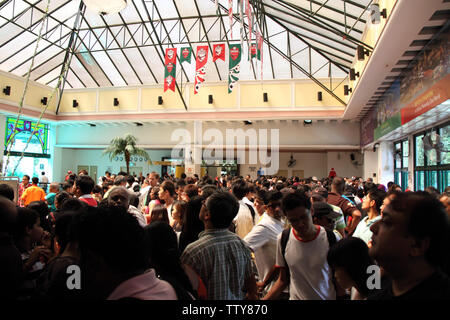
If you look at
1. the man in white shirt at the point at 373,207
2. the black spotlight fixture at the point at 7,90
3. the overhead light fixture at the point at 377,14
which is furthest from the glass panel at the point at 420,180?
the black spotlight fixture at the point at 7,90

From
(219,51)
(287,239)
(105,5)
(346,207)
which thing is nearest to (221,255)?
(287,239)

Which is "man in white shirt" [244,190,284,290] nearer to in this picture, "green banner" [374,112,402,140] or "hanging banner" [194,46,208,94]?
"green banner" [374,112,402,140]

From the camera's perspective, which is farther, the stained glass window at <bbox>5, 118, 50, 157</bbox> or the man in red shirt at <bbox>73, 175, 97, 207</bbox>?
the stained glass window at <bbox>5, 118, 50, 157</bbox>

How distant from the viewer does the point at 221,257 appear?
2158 millimetres

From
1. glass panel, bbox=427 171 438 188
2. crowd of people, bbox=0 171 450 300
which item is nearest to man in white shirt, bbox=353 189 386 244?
crowd of people, bbox=0 171 450 300

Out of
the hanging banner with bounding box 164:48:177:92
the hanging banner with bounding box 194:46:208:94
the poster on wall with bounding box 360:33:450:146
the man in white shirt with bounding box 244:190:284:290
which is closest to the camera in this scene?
the man in white shirt with bounding box 244:190:284:290

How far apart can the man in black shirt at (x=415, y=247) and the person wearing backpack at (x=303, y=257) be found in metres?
0.91

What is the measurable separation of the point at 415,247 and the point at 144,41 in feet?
55.5

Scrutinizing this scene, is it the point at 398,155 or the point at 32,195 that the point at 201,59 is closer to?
the point at 32,195

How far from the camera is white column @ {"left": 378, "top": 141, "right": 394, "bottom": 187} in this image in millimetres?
12828

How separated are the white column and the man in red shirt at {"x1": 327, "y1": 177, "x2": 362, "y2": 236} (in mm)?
9101

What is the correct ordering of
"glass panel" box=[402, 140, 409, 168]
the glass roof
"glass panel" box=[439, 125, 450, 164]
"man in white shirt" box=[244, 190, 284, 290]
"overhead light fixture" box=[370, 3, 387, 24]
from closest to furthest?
"man in white shirt" box=[244, 190, 284, 290] < "overhead light fixture" box=[370, 3, 387, 24] < "glass panel" box=[439, 125, 450, 164] < "glass panel" box=[402, 140, 409, 168] < the glass roof
